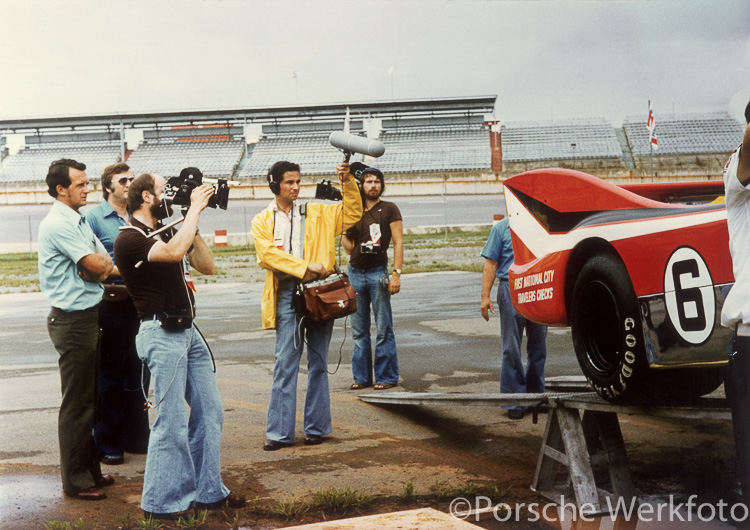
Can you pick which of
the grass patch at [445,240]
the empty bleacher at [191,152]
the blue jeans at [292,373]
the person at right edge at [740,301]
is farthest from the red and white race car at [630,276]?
the empty bleacher at [191,152]

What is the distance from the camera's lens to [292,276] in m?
4.73

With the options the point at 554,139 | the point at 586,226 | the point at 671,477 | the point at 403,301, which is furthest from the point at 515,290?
the point at 554,139

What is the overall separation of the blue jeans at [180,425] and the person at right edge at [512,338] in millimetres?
2377

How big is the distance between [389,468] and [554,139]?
37.9 meters

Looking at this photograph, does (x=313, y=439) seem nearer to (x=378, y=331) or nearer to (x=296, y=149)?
(x=378, y=331)

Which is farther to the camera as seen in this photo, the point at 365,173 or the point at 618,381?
the point at 365,173

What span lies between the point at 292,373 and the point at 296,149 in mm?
24567

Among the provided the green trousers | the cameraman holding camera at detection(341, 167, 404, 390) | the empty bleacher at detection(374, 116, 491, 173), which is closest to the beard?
the green trousers

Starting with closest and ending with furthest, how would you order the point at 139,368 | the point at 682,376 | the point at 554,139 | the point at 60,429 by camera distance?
the point at 682,376 → the point at 60,429 → the point at 139,368 → the point at 554,139

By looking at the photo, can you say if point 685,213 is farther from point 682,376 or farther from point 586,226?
point 682,376

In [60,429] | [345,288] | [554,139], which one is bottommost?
[60,429]

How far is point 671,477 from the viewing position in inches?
151

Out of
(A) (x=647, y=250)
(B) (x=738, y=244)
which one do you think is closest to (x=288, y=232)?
(A) (x=647, y=250)

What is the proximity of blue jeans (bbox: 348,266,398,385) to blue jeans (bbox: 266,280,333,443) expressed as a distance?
4.72 feet
